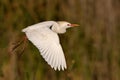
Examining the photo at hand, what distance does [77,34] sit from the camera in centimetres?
275

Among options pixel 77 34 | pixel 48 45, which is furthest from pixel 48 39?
pixel 77 34

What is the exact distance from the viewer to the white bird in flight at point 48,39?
1.51 meters

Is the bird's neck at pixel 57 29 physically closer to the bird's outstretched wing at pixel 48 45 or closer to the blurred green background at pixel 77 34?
the bird's outstretched wing at pixel 48 45

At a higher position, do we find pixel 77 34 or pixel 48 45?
pixel 48 45

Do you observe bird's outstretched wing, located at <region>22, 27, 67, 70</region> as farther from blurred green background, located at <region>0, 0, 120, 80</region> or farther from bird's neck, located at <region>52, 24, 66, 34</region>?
blurred green background, located at <region>0, 0, 120, 80</region>

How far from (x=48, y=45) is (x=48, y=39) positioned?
23 millimetres

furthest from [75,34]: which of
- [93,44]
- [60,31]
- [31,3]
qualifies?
[60,31]

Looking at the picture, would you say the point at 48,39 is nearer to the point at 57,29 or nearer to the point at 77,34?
the point at 57,29

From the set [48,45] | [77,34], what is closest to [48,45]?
[48,45]

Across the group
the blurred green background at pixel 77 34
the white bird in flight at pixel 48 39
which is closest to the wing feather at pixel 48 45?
the white bird in flight at pixel 48 39

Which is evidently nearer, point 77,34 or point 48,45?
point 48,45

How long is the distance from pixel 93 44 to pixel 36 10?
1.23 ft

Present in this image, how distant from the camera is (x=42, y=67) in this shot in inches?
94.5

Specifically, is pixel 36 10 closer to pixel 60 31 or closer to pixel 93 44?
pixel 93 44
